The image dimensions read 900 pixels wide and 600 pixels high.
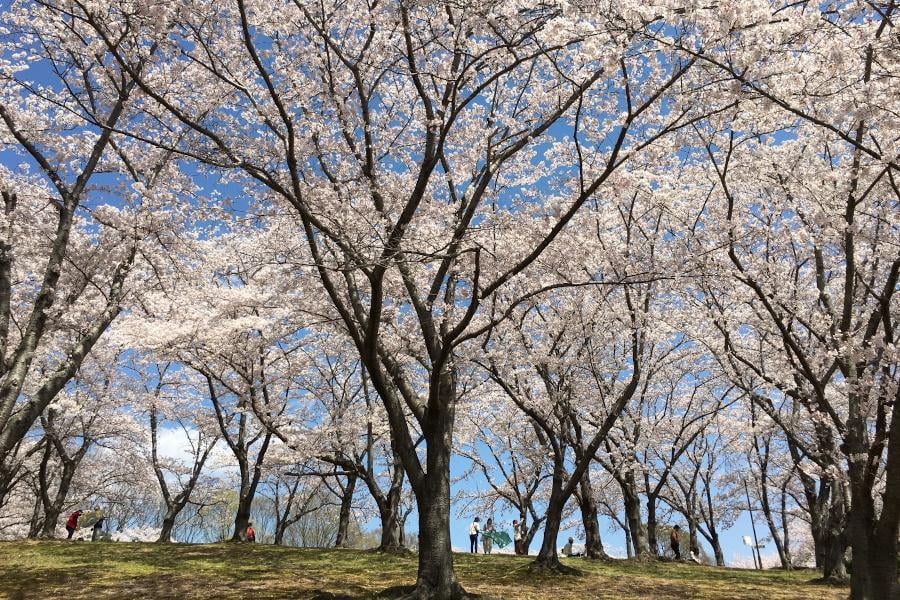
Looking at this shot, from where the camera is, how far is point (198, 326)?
1658cm

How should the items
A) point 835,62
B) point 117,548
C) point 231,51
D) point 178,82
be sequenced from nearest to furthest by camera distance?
point 835,62, point 231,51, point 178,82, point 117,548

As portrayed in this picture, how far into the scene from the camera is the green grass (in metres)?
9.87

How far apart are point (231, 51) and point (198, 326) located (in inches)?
353

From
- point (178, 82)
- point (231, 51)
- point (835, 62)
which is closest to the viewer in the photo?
point (835, 62)

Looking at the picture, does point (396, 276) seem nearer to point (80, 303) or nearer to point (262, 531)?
point (80, 303)

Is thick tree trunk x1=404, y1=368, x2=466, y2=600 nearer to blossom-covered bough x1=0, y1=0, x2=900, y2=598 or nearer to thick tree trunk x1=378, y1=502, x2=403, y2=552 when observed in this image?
blossom-covered bough x1=0, y1=0, x2=900, y2=598

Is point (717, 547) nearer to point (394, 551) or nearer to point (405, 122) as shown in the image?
point (394, 551)

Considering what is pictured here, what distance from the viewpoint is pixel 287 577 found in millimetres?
11625

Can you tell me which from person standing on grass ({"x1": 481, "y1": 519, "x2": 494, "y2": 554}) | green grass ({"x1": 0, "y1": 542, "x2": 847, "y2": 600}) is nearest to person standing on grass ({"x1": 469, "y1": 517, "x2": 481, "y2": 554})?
person standing on grass ({"x1": 481, "y1": 519, "x2": 494, "y2": 554})

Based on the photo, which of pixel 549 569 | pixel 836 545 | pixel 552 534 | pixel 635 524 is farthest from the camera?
pixel 635 524

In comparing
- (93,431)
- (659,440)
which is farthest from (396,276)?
(93,431)

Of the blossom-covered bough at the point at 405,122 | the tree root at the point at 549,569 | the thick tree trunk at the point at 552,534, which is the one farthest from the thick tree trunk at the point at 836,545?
the blossom-covered bough at the point at 405,122

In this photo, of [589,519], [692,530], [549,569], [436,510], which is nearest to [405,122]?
[436,510]

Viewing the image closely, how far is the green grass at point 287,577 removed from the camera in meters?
9.87
